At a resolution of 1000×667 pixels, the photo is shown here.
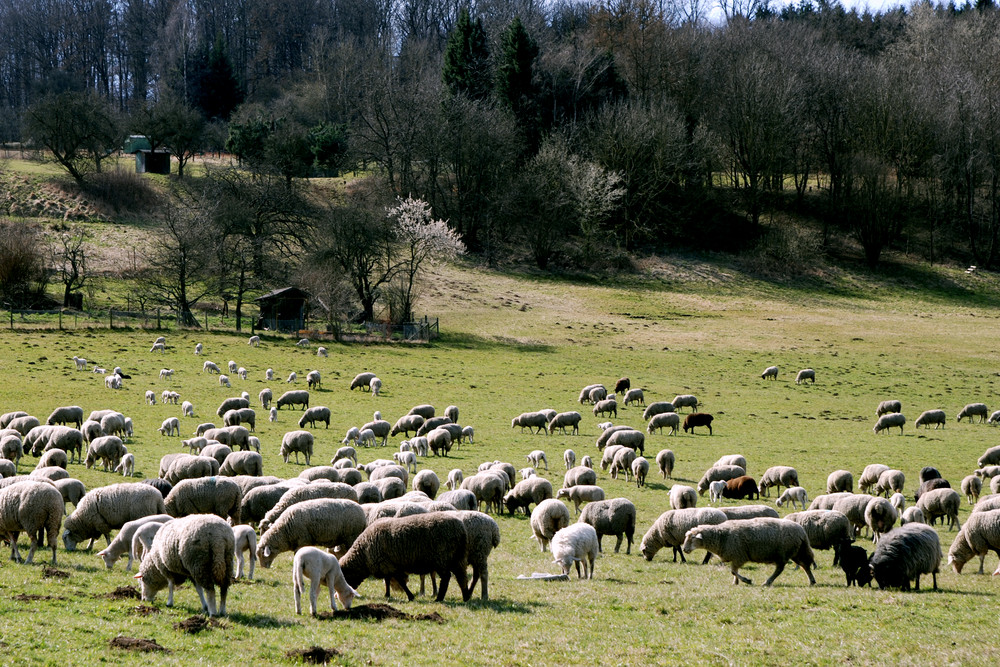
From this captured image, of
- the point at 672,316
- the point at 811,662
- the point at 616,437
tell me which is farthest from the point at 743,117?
the point at 811,662

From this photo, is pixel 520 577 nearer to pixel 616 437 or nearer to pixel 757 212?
pixel 616 437

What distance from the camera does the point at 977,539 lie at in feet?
57.0

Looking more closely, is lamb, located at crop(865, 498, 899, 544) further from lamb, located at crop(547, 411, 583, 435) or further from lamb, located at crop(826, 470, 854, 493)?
lamb, located at crop(547, 411, 583, 435)

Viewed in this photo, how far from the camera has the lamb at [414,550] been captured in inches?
564

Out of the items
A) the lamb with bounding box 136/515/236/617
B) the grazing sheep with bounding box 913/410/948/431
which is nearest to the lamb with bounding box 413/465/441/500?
the lamb with bounding box 136/515/236/617

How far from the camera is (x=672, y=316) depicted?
68.5 m

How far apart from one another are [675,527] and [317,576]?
7.96 metres

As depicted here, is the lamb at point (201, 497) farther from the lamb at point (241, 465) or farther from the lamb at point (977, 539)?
the lamb at point (977, 539)

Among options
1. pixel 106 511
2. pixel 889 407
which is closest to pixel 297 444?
pixel 106 511

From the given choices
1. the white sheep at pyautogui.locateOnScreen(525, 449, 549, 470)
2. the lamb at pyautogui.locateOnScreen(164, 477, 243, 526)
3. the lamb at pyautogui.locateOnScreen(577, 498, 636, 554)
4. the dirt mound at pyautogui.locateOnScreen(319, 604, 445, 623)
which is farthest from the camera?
the white sheep at pyautogui.locateOnScreen(525, 449, 549, 470)

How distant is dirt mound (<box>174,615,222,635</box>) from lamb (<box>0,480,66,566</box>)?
4280mm

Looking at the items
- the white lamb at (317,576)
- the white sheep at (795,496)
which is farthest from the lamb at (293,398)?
the white lamb at (317,576)

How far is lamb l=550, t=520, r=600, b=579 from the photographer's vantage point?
16.2m

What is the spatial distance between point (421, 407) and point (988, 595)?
23.4 m
